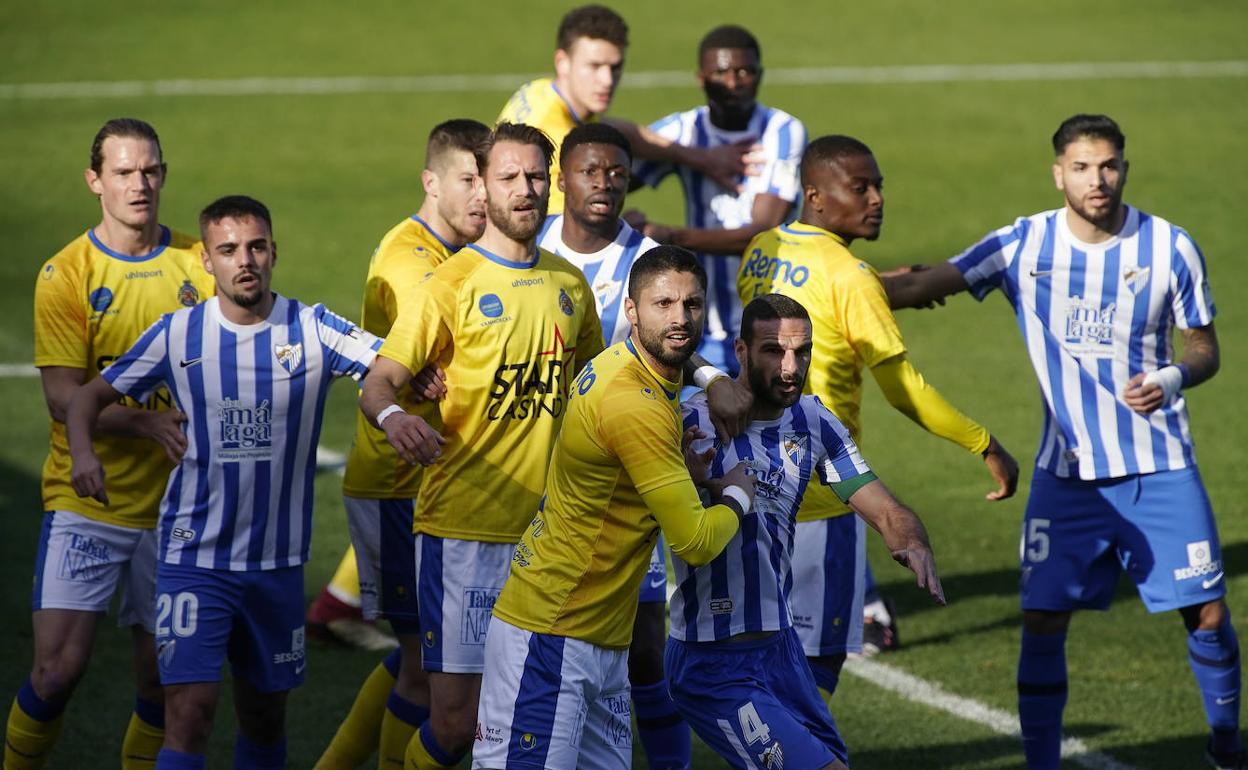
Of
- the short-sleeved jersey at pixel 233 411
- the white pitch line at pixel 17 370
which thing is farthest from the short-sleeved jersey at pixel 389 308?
the white pitch line at pixel 17 370

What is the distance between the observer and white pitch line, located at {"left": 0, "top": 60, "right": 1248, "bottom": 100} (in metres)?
23.4

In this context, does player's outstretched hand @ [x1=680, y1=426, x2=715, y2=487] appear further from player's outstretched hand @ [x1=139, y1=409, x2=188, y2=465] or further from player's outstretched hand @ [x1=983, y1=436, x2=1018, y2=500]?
player's outstretched hand @ [x1=139, y1=409, x2=188, y2=465]

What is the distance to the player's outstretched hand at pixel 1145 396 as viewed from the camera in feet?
23.7

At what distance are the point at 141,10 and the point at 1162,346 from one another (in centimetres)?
2197

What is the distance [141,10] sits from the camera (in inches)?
1039

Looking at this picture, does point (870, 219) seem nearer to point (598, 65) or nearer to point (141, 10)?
point (598, 65)

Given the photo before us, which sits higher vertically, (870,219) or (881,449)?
(870,219)

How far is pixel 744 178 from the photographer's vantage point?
31.3ft

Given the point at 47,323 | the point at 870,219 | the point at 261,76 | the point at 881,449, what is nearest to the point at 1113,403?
the point at 870,219

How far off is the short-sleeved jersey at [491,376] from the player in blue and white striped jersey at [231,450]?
1.23 ft

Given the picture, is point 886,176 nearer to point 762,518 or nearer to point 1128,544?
point 1128,544

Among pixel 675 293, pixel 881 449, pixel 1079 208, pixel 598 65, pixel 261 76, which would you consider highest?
pixel 261 76

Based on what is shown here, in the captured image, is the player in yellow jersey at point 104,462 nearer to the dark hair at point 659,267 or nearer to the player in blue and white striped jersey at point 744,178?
the dark hair at point 659,267

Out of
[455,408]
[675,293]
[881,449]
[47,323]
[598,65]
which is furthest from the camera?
[881,449]
